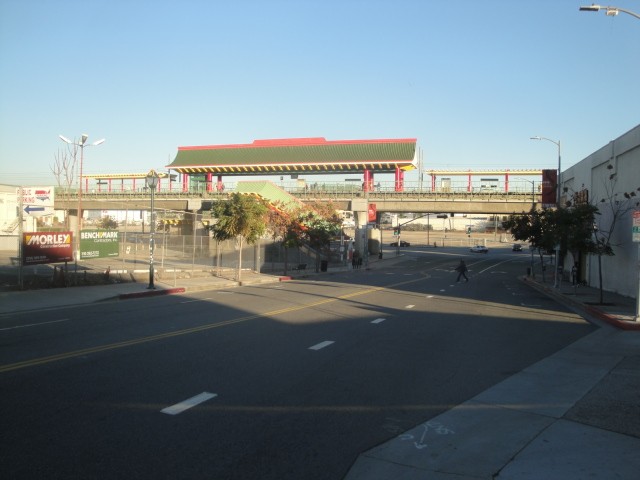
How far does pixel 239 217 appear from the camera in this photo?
30.4 m

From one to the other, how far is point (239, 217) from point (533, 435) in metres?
25.2

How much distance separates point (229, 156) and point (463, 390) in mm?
68093

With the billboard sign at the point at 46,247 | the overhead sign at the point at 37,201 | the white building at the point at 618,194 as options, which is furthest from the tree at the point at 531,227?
the overhead sign at the point at 37,201

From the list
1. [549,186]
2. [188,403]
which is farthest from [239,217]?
[188,403]

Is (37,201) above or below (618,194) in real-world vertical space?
below

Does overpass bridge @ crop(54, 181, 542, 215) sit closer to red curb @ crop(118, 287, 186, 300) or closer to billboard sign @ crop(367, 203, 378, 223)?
billboard sign @ crop(367, 203, 378, 223)

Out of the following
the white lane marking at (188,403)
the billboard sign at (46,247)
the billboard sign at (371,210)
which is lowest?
the white lane marking at (188,403)

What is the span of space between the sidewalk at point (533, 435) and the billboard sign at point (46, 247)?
1767 cm

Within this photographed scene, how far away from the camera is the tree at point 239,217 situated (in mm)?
30453

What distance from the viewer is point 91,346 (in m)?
10.6

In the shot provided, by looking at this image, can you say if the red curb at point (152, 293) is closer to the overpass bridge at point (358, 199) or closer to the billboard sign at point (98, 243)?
the billboard sign at point (98, 243)

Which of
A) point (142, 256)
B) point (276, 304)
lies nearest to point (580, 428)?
point (276, 304)

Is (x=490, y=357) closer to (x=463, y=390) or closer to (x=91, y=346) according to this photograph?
(x=463, y=390)

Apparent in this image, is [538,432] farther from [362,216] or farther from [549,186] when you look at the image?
[362,216]
